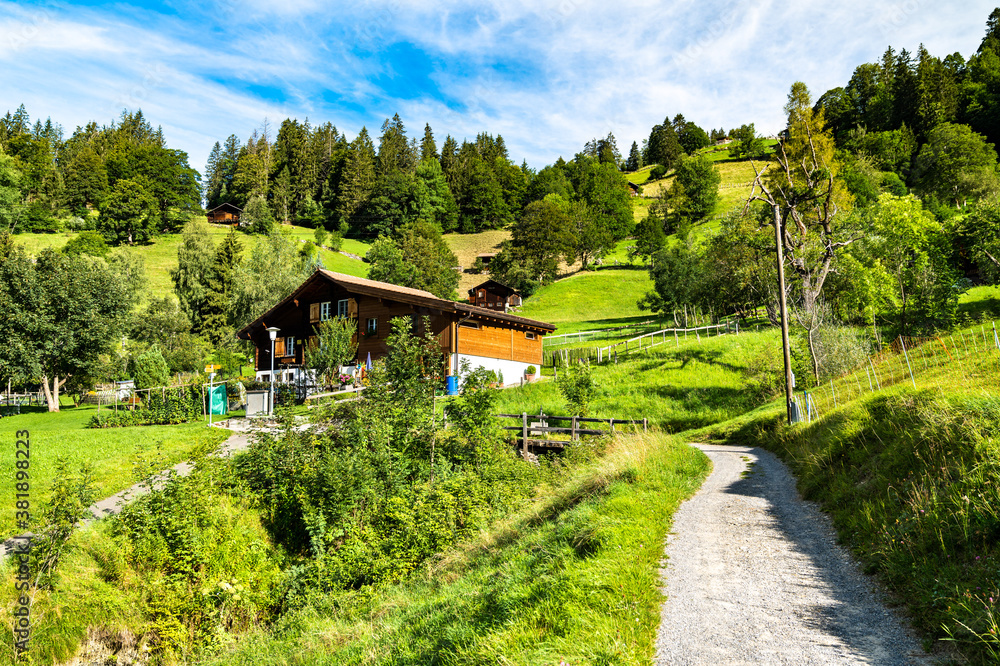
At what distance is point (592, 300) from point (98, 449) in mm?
62976

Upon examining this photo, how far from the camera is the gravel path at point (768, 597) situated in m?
4.89

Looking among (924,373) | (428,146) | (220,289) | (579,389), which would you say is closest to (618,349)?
(579,389)

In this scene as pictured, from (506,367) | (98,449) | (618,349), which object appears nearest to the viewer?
(98,449)

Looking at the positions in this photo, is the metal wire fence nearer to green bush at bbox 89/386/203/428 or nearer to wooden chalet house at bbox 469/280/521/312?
green bush at bbox 89/386/203/428

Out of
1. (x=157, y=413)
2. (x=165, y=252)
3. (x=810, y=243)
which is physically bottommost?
(x=157, y=413)

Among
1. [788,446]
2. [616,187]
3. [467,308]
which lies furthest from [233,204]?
[788,446]

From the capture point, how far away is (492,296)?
250 feet

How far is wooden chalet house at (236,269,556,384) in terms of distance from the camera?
3478cm

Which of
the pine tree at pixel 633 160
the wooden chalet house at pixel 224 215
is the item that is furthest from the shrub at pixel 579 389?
the pine tree at pixel 633 160

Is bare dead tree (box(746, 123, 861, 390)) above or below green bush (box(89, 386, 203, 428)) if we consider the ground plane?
above

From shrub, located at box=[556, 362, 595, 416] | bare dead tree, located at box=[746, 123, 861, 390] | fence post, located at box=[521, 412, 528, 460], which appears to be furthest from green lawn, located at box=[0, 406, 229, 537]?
bare dead tree, located at box=[746, 123, 861, 390]

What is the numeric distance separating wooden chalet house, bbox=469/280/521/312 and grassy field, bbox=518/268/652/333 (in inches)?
117

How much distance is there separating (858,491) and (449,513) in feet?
28.8

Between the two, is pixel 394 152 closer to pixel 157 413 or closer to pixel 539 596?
pixel 157 413
